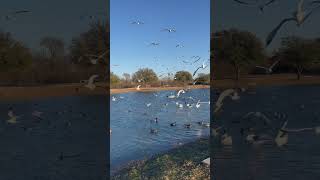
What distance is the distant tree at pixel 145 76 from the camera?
9867 mm

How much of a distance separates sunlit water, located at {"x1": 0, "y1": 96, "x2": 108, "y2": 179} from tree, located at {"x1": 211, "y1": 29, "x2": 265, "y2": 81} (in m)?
1.54

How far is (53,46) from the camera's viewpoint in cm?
563

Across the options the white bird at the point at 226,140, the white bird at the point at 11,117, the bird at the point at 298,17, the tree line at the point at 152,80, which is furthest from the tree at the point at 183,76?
the bird at the point at 298,17

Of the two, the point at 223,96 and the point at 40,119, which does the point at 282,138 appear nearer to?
the point at 223,96

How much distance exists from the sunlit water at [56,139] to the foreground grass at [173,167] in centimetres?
63

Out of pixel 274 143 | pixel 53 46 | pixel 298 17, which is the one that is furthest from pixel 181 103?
pixel 298 17

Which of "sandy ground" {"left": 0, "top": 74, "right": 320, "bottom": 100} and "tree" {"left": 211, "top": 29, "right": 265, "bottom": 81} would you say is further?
"tree" {"left": 211, "top": 29, "right": 265, "bottom": 81}

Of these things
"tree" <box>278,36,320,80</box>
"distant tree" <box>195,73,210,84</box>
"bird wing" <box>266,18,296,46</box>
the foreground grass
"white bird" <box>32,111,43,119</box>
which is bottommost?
the foreground grass

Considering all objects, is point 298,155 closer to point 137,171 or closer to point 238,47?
point 238,47

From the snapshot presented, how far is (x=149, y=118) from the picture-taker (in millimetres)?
8898

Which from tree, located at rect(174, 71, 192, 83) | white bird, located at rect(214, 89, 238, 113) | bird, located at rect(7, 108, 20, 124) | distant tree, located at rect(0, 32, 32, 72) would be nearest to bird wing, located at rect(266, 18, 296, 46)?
white bird, located at rect(214, 89, 238, 113)

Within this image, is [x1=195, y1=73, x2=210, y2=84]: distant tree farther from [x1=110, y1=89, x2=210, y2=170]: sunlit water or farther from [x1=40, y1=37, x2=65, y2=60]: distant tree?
[x1=40, y1=37, x2=65, y2=60]: distant tree

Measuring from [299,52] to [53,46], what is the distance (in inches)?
114

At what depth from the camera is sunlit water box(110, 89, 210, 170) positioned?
718cm
